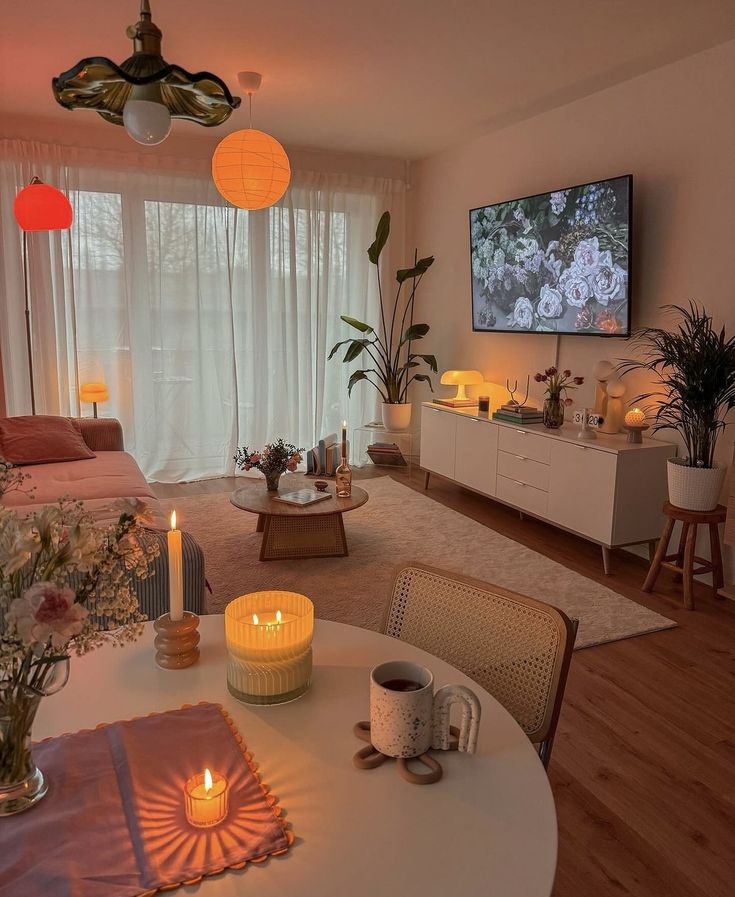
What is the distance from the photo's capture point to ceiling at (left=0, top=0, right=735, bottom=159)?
307cm

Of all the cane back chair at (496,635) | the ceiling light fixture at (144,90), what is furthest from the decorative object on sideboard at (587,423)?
the ceiling light fixture at (144,90)

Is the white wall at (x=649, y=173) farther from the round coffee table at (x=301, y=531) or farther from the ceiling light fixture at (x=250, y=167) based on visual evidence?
the ceiling light fixture at (x=250, y=167)

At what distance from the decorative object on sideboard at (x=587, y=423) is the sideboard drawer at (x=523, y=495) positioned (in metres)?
0.42

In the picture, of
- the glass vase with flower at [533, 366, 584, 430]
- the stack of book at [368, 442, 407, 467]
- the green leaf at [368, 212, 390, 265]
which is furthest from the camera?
the stack of book at [368, 442, 407, 467]

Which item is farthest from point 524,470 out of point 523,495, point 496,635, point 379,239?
point 496,635

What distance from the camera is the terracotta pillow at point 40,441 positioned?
410 cm

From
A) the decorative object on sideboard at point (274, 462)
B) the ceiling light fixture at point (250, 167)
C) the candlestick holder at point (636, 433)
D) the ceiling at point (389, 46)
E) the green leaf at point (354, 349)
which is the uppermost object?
the ceiling at point (389, 46)

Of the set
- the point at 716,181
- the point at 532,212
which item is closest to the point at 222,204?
the point at 532,212

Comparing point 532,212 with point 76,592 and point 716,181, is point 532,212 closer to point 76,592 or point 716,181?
point 716,181

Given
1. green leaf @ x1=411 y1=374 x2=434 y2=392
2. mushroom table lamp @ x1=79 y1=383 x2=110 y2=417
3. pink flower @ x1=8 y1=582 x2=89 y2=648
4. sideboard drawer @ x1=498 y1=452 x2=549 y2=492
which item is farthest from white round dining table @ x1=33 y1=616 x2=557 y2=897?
green leaf @ x1=411 y1=374 x2=434 y2=392

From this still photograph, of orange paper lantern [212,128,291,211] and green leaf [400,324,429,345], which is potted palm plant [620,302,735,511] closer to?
orange paper lantern [212,128,291,211]

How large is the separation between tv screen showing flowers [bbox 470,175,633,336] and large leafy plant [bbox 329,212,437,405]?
29.1 inches

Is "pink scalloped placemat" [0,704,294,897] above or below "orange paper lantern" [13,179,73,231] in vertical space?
below

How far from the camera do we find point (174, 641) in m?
1.24
